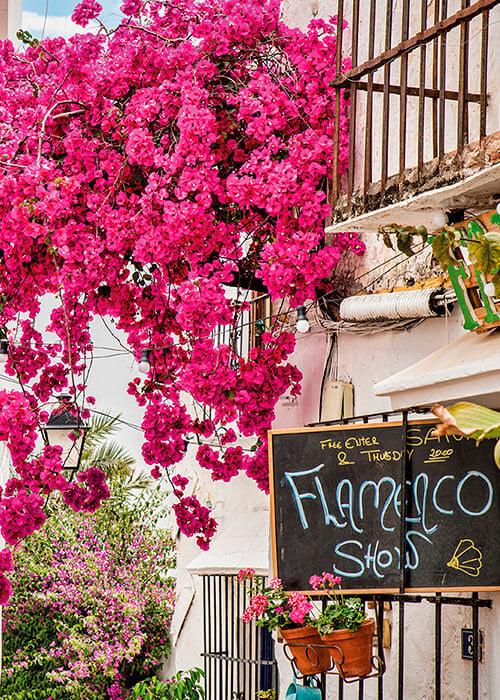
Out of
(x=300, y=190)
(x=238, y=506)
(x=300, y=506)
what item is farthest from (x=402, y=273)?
(x=238, y=506)

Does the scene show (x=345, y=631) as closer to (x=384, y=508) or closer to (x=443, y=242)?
(x=384, y=508)

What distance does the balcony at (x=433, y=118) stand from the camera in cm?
445

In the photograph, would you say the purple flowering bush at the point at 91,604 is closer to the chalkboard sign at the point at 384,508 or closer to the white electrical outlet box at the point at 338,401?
the white electrical outlet box at the point at 338,401

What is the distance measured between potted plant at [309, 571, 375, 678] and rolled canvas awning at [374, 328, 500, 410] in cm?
106

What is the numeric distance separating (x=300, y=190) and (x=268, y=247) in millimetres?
432

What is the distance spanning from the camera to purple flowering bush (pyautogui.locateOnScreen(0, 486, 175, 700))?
11.8 metres

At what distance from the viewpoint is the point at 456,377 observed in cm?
413

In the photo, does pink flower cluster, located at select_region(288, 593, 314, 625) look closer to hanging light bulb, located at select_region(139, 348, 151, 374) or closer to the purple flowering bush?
hanging light bulb, located at select_region(139, 348, 151, 374)

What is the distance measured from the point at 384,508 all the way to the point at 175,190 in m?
2.59

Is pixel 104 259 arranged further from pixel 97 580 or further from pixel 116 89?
pixel 97 580

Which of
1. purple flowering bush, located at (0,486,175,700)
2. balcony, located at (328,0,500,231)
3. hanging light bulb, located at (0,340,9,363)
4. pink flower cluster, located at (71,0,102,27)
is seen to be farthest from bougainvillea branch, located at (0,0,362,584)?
purple flowering bush, located at (0,486,175,700)

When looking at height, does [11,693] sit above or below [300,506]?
below

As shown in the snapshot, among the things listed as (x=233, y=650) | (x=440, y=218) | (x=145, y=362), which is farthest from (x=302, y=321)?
(x=233, y=650)

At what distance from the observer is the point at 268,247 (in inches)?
236
